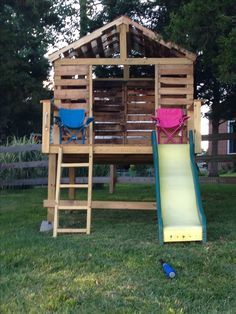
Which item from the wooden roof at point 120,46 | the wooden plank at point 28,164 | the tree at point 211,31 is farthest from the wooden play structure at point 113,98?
the wooden plank at point 28,164

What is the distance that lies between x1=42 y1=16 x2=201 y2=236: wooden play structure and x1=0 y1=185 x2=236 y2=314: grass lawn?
29.2 inches

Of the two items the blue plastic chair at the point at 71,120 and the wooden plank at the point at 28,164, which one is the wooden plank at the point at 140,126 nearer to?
the blue plastic chair at the point at 71,120

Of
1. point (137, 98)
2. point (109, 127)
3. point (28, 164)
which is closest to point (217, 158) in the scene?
point (137, 98)

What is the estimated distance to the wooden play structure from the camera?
7262 millimetres

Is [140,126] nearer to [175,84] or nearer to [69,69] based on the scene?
[175,84]

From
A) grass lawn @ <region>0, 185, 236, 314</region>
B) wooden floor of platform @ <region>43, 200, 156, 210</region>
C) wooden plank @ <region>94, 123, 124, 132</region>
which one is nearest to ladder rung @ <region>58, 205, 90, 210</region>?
wooden floor of platform @ <region>43, 200, 156, 210</region>

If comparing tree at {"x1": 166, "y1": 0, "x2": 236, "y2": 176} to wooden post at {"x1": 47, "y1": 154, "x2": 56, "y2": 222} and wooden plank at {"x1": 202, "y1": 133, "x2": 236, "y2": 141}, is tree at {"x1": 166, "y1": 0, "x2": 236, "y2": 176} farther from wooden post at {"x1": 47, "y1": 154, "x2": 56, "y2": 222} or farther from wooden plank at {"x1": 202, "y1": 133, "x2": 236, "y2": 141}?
wooden plank at {"x1": 202, "y1": 133, "x2": 236, "y2": 141}

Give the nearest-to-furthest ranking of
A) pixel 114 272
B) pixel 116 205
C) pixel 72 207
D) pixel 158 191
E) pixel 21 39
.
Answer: pixel 114 272
pixel 158 191
pixel 72 207
pixel 116 205
pixel 21 39

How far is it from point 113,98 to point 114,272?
6.63m

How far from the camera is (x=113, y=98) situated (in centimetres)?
1062

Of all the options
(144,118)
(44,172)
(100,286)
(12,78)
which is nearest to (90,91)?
(144,118)

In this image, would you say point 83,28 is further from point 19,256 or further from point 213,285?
point 213,285

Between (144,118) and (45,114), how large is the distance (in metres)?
3.70

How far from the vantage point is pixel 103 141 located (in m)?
10.7
